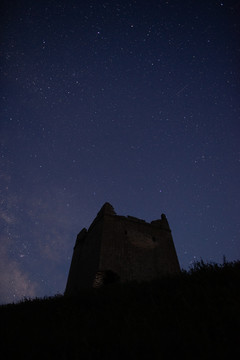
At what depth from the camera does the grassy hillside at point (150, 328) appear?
8.46 ft

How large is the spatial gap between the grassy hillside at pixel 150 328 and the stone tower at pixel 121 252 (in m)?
7.06

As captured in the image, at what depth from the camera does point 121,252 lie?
13328mm

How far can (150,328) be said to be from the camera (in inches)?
124

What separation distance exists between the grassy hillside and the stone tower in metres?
7.06

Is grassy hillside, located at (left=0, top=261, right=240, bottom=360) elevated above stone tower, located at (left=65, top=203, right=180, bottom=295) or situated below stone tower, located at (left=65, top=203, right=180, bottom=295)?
below

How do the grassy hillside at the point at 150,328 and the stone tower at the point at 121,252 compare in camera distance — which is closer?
the grassy hillside at the point at 150,328

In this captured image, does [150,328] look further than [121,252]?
No

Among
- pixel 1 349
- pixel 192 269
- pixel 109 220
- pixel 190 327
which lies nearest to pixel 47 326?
pixel 1 349

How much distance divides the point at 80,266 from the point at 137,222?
527cm

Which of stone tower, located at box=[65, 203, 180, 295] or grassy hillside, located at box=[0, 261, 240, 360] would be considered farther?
stone tower, located at box=[65, 203, 180, 295]

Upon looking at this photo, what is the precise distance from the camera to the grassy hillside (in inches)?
102

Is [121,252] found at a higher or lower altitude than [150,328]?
higher

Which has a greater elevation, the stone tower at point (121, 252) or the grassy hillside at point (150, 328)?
the stone tower at point (121, 252)

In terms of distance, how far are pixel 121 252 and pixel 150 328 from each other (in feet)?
34.3
